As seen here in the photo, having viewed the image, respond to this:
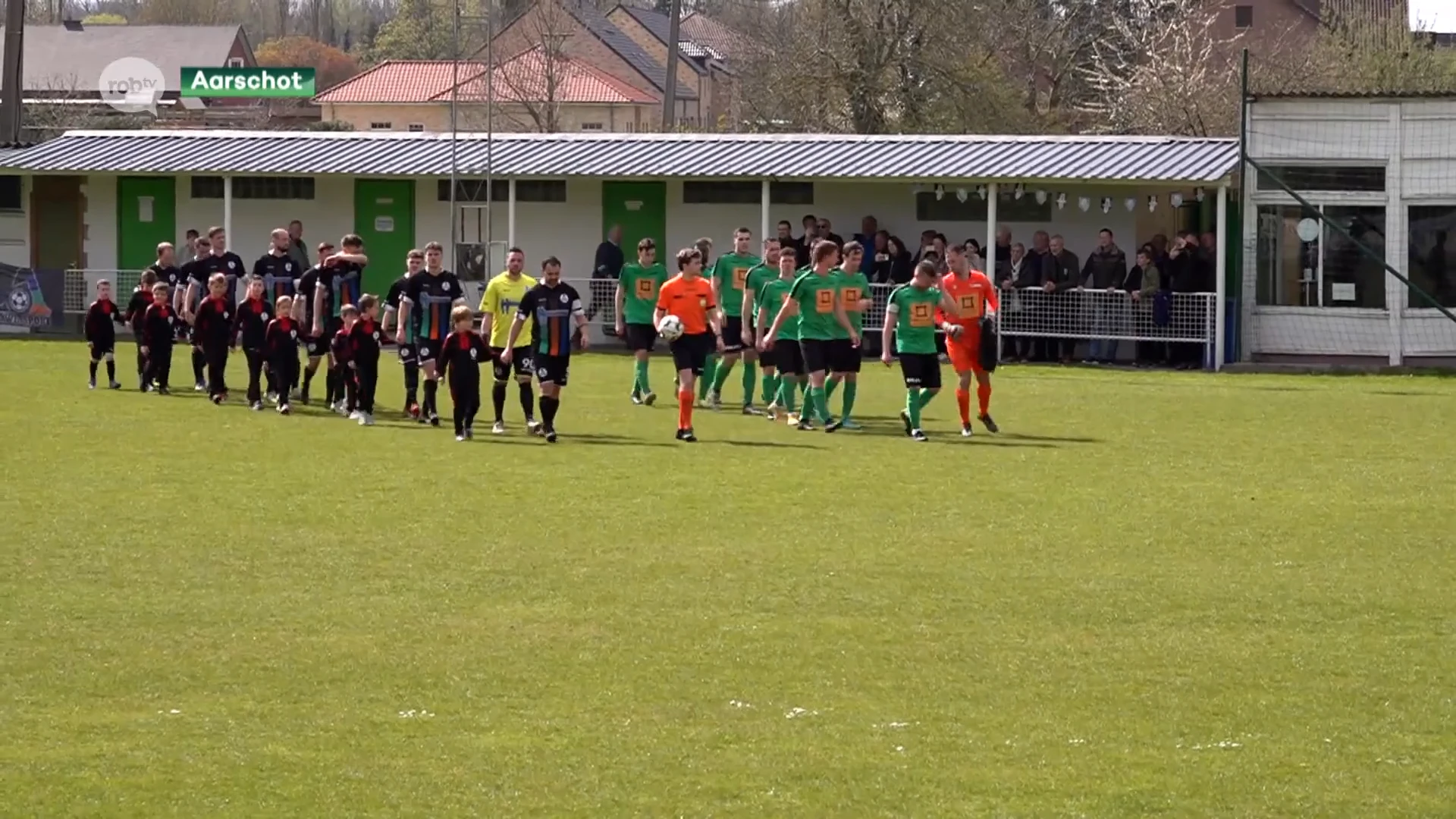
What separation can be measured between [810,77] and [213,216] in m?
18.3

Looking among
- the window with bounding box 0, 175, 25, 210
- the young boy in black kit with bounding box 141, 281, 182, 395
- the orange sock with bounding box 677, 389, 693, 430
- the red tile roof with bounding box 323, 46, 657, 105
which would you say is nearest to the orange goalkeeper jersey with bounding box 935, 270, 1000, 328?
the orange sock with bounding box 677, 389, 693, 430

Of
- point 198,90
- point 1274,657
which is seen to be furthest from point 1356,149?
point 198,90

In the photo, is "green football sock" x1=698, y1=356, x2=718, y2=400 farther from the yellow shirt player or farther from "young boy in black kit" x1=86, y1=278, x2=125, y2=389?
"young boy in black kit" x1=86, y1=278, x2=125, y2=389

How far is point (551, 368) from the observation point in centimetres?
1966

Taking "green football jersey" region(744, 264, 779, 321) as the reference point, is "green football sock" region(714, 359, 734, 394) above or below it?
below

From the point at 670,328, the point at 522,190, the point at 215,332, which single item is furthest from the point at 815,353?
the point at 522,190

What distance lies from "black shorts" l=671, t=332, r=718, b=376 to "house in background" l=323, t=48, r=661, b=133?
Result: 51.5 metres

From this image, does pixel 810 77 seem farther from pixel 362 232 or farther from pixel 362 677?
pixel 362 677

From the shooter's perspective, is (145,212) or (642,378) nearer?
(642,378)

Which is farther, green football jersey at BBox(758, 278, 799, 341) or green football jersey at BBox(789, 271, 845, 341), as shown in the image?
green football jersey at BBox(758, 278, 799, 341)

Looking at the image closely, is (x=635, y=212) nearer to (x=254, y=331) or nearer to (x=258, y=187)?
(x=258, y=187)

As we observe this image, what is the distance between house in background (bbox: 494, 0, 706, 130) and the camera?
7831 centimetres

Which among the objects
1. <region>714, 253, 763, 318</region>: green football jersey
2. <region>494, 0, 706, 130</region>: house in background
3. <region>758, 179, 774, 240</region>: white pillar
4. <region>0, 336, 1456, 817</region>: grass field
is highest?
<region>494, 0, 706, 130</region>: house in background

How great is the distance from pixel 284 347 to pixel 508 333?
3.13 meters
